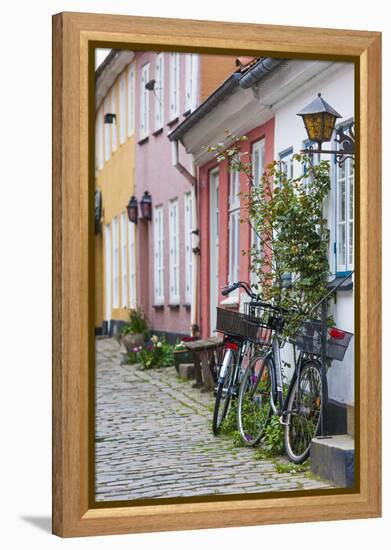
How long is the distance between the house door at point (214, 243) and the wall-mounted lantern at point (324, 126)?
0.74 m

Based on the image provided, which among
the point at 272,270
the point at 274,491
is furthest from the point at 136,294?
the point at 274,491

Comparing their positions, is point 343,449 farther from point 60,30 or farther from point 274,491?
point 60,30

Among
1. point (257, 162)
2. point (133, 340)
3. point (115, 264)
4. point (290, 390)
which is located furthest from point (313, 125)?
point (133, 340)

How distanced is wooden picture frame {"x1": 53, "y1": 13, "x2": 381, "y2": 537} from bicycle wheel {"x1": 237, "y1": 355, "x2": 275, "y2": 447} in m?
0.64

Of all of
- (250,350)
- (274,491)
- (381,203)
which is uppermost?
(381,203)

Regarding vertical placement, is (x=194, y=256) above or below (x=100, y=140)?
below

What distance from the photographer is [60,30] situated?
9938 millimetres

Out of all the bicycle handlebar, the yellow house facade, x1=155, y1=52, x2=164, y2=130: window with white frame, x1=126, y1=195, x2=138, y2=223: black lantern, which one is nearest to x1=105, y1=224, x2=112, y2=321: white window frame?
the yellow house facade

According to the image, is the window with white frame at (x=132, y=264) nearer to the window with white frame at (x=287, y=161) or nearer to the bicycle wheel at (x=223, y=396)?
the bicycle wheel at (x=223, y=396)

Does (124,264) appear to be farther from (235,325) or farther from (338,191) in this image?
(338,191)

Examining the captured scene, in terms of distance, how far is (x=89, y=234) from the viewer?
32.8 feet

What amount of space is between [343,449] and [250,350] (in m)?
→ 1.12

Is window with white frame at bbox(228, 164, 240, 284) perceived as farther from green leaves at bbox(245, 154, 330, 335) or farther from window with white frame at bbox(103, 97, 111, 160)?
window with white frame at bbox(103, 97, 111, 160)

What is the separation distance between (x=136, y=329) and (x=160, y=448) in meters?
0.93
